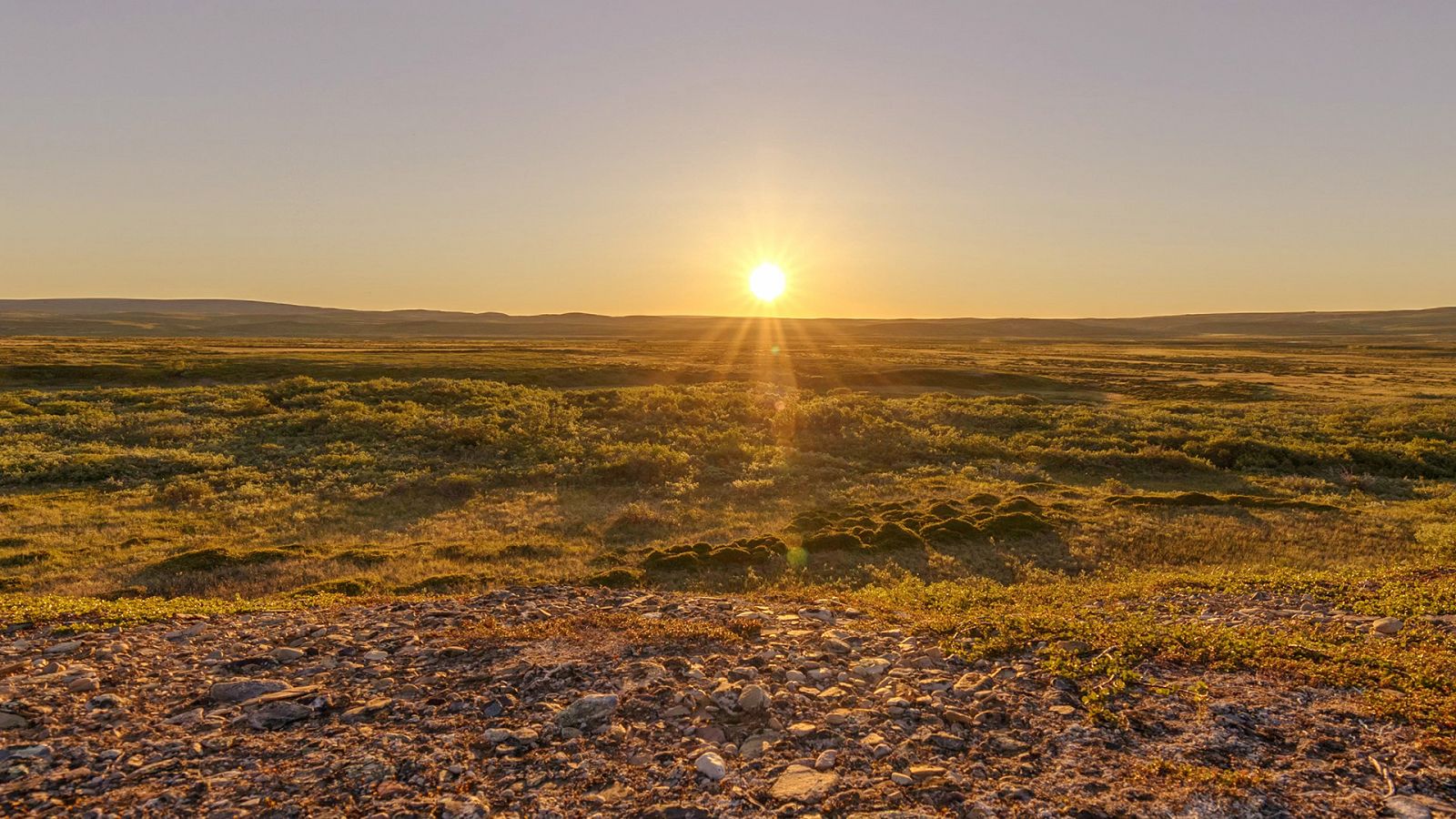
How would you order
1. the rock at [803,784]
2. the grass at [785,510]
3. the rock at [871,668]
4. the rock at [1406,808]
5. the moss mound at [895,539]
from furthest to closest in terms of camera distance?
the moss mound at [895,539]
the grass at [785,510]
the rock at [871,668]
the rock at [803,784]
the rock at [1406,808]

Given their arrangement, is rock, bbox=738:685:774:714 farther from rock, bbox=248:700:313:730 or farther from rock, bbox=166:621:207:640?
rock, bbox=166:621:207:640

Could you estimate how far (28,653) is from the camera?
9.14 m

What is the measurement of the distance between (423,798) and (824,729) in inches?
149

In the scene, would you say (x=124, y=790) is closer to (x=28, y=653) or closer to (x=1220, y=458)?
(x=28, y=653)

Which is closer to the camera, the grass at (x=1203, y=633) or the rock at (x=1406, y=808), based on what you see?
the rock at (x=1406, y=808)

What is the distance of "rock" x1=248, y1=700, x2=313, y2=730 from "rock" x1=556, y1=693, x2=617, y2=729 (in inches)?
105

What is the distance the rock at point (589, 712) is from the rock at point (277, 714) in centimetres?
267

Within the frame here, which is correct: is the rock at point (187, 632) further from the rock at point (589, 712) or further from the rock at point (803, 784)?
the rock at point (803, 784)

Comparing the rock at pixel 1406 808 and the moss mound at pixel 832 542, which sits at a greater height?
the rock at pixel 1406 808

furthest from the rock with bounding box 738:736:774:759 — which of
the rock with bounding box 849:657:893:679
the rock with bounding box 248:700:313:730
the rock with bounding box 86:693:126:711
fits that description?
the rock with bounding box 86:693:126:711

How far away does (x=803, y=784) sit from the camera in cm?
675

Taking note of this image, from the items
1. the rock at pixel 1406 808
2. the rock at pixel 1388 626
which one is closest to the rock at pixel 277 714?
the rock at pixel 1406 808

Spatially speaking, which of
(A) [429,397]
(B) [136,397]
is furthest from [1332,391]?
(B) [136,397]

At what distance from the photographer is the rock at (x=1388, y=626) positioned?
993 centimetres
